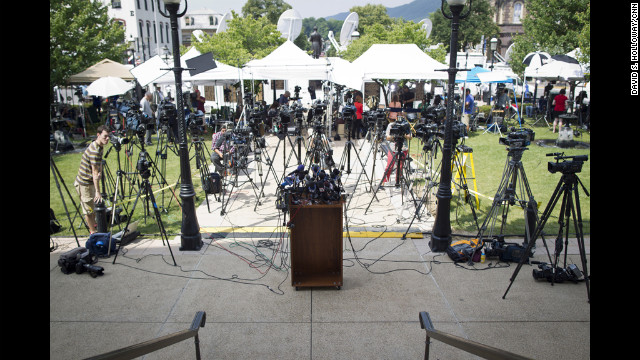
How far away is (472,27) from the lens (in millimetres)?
59062

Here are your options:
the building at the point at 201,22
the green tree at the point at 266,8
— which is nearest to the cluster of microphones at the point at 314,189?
the green tree at the point at 266,8

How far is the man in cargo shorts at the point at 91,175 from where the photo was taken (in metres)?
6.72

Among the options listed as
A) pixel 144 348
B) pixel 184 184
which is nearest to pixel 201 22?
pixel 184 184

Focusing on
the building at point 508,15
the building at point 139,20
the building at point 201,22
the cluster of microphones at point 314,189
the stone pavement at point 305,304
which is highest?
the building at point 201,22

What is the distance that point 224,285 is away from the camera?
5.57 m

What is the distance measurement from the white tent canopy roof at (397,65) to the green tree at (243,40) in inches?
375

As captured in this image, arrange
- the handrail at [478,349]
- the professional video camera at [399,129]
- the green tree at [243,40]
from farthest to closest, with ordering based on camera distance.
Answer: the green tree at [243,40]
the professional video camera at [399,129]
the handrail at [478,349]

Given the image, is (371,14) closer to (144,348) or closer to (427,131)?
(427,131)

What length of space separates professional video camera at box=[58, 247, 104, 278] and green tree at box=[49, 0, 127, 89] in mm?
16037

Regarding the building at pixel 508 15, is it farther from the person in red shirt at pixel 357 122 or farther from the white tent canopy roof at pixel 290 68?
the white tent canopy roof at pixel 290 68

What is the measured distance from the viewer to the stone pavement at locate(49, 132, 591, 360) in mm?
4336

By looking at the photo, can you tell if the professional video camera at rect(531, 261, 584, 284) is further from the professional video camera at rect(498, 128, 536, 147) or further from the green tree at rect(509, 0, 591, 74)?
the green tree at rect(509, 0, 591, 74)
